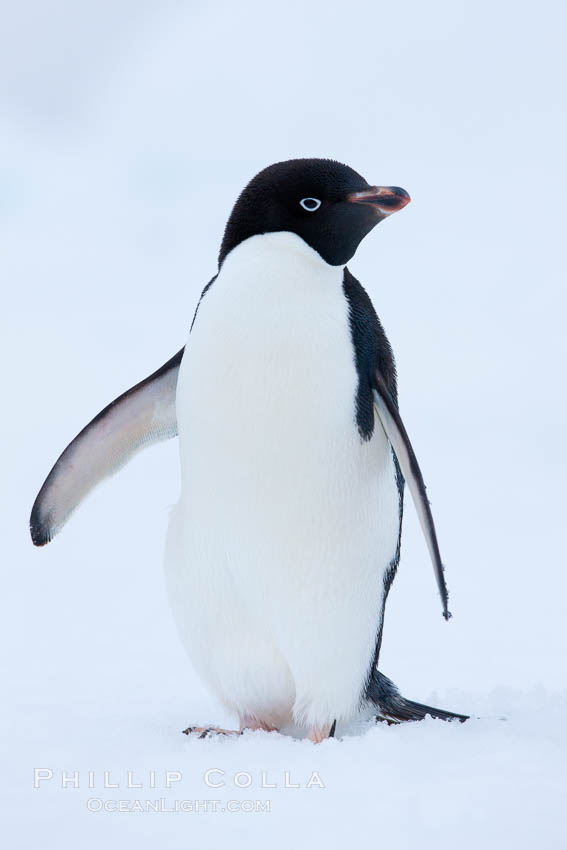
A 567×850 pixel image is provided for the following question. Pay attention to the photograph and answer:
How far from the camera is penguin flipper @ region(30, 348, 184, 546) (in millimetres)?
2682

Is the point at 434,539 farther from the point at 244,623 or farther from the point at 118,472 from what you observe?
the point at 118,472

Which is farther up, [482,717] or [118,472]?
A: [118,472]

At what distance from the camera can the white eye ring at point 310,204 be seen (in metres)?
2.32

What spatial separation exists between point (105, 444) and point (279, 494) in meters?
0.69

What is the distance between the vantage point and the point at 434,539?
2262 millimetres

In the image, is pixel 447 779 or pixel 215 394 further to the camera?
pixel 215 394

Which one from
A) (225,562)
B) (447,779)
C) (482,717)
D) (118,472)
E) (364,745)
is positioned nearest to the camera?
(447,779)

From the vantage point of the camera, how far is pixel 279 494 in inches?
87.4

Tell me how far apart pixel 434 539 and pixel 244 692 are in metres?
0.59

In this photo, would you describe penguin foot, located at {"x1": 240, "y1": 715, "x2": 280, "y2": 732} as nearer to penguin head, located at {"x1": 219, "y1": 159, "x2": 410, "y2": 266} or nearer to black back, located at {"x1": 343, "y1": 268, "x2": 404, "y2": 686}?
black back, located at {"x1": 343, "y1": 268, "x2": 404, "y2": 686}

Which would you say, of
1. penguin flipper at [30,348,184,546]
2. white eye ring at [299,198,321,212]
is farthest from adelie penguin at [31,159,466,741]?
penguin flipper at [30,348,184,546]

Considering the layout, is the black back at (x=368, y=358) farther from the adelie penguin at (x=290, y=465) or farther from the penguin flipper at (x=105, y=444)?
the penguin flipper at (x=105, y=444)

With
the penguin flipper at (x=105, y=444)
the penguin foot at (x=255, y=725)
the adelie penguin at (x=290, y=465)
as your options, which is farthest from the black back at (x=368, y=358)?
the penguin flipper at (x=105, y=444)

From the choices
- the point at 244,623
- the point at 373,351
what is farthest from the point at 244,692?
the point at 373,351
